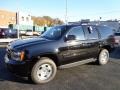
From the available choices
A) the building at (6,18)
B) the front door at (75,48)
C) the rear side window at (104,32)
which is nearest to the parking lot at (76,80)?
the front door at (75,48)

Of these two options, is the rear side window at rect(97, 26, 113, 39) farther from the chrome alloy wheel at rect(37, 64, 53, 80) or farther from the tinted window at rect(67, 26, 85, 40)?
the chrome alloy wheel at rect(37, 64, 53, 80)

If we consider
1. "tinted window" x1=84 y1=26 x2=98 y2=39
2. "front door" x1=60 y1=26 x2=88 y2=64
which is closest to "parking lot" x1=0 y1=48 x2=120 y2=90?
"front door" x1=60 y1=26 x2=88 y2=64

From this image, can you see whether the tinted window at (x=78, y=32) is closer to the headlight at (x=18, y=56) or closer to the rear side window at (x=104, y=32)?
the rear side window at (x=104, y=32)

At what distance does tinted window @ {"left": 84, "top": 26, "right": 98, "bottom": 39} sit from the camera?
814 cm

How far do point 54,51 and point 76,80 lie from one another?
1.13 meters

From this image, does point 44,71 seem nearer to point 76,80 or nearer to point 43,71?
point 43,71

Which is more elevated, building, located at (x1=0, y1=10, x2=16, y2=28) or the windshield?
building, located at (x1=0, y1=10, x2=16, y2=28)

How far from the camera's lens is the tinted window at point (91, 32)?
814cm

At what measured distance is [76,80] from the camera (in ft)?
22.6

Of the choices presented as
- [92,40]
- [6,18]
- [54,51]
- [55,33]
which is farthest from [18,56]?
[6,18]

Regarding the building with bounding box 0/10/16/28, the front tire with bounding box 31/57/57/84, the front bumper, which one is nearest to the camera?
the front bumper

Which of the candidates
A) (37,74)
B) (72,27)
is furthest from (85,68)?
(37,74)

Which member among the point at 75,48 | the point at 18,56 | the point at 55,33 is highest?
the point at 55,33

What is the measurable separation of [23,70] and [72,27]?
94.6 inches
